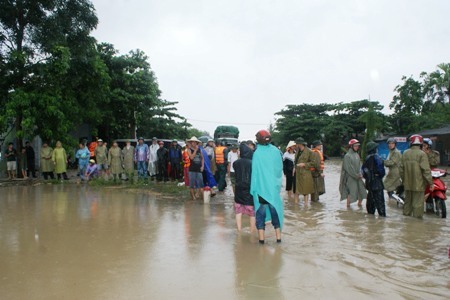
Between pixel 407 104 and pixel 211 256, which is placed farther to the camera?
pixel 407 104

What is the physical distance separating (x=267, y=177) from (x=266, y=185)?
0.38 feet

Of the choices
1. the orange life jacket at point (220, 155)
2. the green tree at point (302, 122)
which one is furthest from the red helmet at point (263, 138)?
the green tree at point (302, 122)

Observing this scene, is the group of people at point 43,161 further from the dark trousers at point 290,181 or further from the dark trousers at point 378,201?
the dark trousers at point 378,201

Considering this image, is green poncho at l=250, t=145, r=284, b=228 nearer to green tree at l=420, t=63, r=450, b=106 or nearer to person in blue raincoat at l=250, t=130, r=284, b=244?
person in blue raincoat at l=250, t=130, r=284, b=244

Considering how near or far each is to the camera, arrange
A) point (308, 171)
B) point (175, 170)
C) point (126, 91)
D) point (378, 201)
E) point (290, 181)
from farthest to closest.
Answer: point (126, 91) < point (175, 170) < point (290, 181) < point (308, 171) < point (378, 201)

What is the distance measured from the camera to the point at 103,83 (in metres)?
17.8

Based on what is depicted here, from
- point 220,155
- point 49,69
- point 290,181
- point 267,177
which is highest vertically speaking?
point 49,69

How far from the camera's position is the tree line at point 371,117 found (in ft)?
115

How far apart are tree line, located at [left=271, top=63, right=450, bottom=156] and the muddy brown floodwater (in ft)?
96.5

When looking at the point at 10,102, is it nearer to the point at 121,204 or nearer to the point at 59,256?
the point at 121,204

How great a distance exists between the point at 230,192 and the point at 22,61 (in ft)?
29.3

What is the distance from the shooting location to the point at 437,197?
27.6 ft

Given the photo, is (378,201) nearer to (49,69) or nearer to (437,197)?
(437,197)

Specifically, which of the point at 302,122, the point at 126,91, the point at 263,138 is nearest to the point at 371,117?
the point at 302,122
